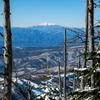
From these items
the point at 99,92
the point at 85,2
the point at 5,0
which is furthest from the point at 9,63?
the point at 85,2

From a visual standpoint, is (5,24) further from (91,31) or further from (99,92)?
(91,31)

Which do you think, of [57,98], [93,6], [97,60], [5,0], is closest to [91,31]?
[93,6]

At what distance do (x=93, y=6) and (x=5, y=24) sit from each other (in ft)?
11.5

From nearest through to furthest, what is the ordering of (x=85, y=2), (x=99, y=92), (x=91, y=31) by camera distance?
(x=99, y=92) → (x=91, y=31) → (x=85, y=2)


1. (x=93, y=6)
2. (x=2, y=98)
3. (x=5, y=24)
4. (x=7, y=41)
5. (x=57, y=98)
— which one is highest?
Result: (x=93, y=6)

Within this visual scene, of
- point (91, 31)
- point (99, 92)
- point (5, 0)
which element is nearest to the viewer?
point (99, 92)

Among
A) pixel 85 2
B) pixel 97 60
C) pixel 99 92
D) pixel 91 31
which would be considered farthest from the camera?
pixel 85 2

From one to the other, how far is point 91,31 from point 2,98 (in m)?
3.47

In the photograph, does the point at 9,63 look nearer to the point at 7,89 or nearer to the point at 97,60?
the point at 7,89

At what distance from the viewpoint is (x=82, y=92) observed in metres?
2.47

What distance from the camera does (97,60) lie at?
2.50 meters

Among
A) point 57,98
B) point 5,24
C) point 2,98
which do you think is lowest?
point 57,98

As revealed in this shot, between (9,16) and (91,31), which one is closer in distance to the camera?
(9,16)

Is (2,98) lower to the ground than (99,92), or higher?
lower
